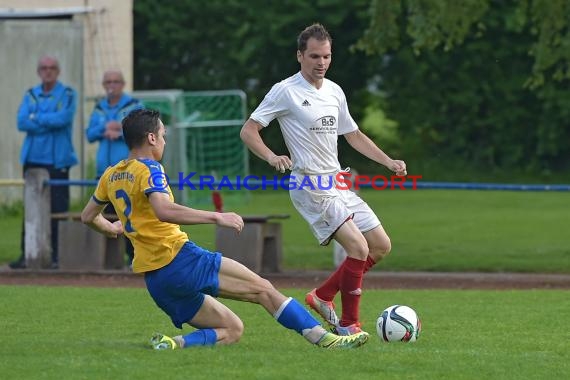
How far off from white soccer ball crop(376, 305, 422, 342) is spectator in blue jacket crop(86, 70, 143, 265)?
6.22m

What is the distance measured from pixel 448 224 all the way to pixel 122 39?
7216 mm

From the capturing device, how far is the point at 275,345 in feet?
27.7

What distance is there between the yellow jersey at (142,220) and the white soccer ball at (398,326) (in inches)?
60.5

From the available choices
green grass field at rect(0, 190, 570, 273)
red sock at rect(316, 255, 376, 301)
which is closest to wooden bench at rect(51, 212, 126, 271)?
green grass field at rect(0, 190, 570, 273)

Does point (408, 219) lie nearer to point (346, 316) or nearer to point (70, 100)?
point (70, 100)

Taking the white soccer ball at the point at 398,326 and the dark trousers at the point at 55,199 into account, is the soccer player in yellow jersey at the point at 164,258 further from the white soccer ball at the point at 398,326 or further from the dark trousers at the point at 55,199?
the dark trousers at the point at 55,199

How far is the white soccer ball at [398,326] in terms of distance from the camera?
8.60 m

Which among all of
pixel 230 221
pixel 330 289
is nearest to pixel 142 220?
pixel 230 221

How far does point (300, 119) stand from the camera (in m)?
9.11

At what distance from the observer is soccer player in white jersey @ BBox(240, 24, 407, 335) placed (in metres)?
9.03

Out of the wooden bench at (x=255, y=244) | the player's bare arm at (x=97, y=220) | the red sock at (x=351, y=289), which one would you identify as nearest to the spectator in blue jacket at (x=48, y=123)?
the wooden bench at (x=255, y=244)

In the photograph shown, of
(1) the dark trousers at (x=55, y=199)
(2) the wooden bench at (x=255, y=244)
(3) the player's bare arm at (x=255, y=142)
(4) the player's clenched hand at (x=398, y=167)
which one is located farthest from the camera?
(1) the dark trousers at (x=55, y=199)

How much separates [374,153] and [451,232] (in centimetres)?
1033

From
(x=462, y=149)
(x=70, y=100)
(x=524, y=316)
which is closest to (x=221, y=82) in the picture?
(x=462, y=149)
